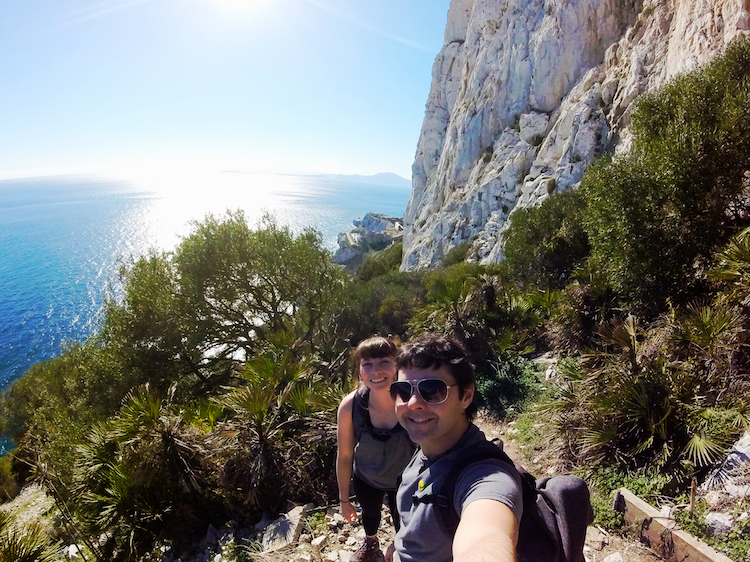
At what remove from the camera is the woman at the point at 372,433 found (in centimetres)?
270

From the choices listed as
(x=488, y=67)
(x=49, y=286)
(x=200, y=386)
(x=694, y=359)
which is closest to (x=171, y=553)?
(x=694, y=359)

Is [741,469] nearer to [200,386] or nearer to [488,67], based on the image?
[200,386]

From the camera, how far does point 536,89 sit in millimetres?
35594

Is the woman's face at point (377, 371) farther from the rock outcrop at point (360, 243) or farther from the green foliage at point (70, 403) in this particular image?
the rock outcrop at point (360, 243)

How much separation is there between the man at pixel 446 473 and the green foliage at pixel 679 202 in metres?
6.72

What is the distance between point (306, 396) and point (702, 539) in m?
4.35

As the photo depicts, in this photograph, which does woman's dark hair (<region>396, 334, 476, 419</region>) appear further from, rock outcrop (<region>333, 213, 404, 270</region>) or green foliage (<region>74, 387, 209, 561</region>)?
rock outcrop (<region>333, 213, 404, 270</region>)

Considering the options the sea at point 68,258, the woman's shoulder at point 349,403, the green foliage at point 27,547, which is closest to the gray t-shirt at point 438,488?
the woman's shoulder at point 349,403

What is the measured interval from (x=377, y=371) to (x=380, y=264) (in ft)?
151

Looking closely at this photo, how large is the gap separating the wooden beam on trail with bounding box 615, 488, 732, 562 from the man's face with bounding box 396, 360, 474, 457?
9.07 feet

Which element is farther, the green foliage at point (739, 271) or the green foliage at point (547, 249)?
the green foliage at point (547, 249)

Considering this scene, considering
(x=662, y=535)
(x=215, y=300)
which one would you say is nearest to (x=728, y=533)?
(x=662, y=535)

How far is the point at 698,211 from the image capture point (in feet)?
22.5

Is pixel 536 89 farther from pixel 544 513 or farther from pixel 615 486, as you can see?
pixel 544 513
